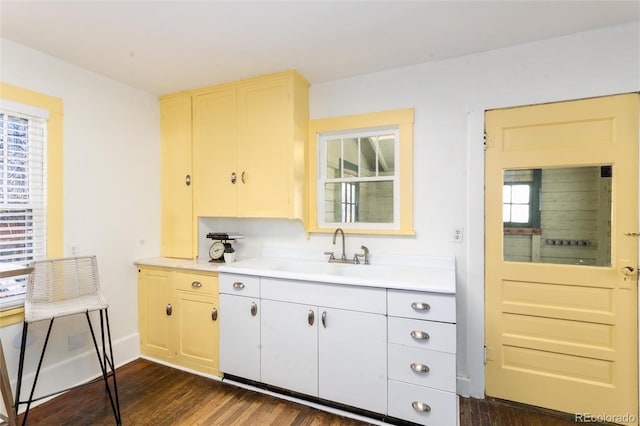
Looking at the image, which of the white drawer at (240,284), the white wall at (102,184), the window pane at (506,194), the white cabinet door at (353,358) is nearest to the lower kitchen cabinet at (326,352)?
the white cabinet door at (353,358)

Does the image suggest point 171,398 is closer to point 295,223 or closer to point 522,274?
point 295,223

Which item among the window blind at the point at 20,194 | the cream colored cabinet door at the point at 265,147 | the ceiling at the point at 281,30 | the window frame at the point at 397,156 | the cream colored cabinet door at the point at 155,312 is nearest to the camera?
the ceiling at the point at 281,30

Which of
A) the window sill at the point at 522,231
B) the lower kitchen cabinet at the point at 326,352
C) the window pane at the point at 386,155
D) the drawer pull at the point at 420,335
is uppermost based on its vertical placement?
the window pane at the point at 386,155

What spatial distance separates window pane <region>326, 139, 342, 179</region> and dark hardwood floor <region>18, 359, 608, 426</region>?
1.85 metres

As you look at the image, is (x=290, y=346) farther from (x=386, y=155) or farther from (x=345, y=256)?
(x=386, y=155)

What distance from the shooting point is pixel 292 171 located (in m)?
2.57

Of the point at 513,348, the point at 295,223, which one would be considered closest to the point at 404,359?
the point at 513,348

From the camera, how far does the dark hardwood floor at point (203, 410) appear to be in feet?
→ 6.57

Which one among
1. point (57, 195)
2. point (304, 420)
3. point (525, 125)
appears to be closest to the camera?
point (304, 420)

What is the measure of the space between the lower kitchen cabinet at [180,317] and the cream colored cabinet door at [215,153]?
0.65 meters

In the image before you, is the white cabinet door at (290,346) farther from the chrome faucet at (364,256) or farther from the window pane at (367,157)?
the window pane at (367,157)

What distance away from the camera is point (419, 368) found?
1868mm

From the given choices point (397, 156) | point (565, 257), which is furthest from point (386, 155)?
point (565, 257)

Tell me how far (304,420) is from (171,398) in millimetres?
1001
